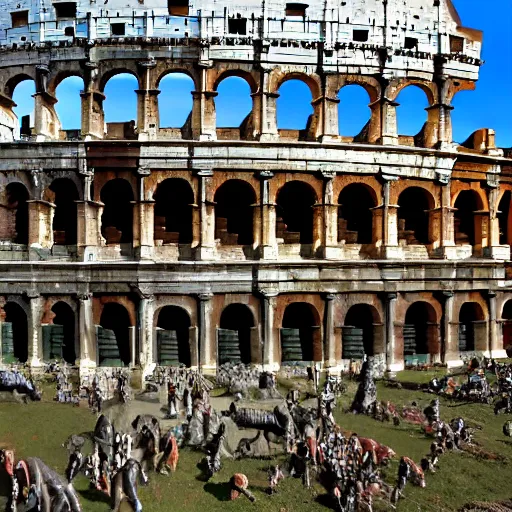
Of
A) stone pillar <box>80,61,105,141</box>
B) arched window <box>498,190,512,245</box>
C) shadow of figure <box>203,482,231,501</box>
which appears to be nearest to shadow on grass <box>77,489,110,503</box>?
shadow of figure <box>203,482,231,501</box>

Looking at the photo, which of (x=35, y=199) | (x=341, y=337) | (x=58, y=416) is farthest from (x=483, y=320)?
(x=35, y=199)

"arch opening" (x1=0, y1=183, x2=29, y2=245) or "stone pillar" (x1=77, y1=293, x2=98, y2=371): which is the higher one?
"arch opening" (x1=0, y1=183, x2=29, y2=245)

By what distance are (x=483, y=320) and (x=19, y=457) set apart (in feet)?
50.1

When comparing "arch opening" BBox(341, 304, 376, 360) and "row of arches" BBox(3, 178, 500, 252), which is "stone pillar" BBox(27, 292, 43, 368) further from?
"arch opening" BBox(341, 304, 376, 360)

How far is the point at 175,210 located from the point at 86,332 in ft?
15.8

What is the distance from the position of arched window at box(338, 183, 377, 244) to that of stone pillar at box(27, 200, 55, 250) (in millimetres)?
9594

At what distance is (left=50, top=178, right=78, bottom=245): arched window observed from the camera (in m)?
19.3

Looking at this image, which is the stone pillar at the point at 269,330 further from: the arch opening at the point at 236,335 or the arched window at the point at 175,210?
the arched window at the point at 175,210

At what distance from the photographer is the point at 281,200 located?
64.8 ft

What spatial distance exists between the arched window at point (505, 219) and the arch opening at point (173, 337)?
12.5m

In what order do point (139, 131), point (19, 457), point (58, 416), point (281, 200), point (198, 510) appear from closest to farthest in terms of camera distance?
1. point (198, 510)
2. point (19, 457)
3. point (58, 416)
4. point (139, 131)
5. point (281, 200)

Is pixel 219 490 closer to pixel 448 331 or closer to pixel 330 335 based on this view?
pixel 330 335

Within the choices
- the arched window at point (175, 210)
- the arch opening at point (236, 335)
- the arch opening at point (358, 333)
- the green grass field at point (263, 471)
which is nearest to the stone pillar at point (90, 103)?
the arched window at point (175, 210)

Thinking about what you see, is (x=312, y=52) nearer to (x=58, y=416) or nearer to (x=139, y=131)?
(x=139, y=131)
